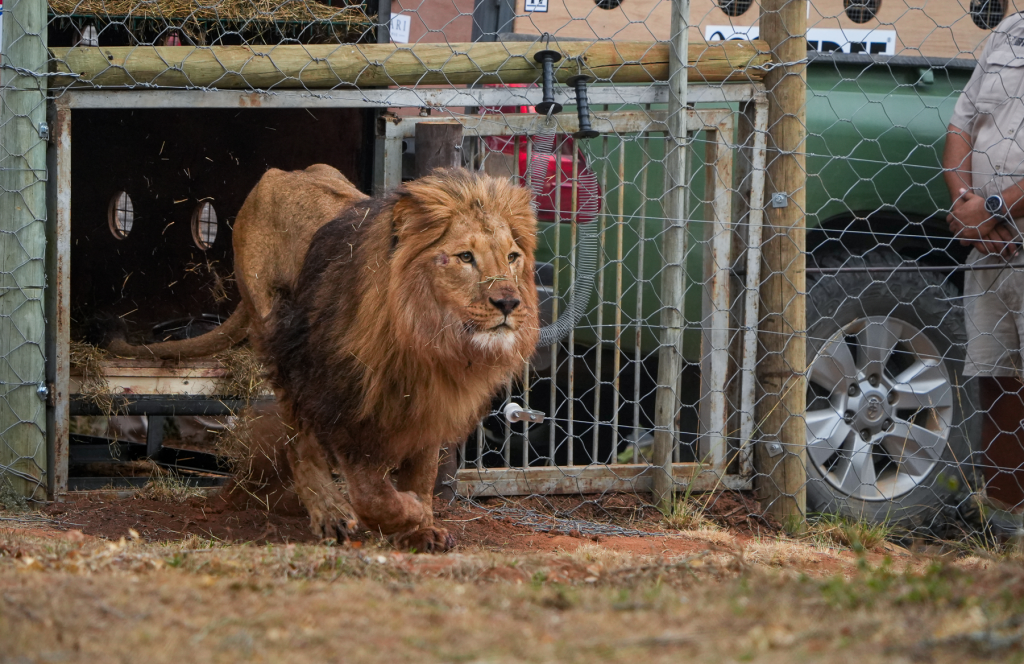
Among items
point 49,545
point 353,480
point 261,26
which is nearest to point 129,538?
point 49,545

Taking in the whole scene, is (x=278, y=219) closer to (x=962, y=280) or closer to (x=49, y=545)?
(x=49, y=545)

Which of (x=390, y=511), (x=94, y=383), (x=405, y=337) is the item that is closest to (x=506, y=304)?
(x=405, y=337)

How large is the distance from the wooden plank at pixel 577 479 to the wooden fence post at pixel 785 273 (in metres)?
0.29

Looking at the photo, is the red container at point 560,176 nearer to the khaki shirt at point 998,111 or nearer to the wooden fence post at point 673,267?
the wooden fence post at point 673,267

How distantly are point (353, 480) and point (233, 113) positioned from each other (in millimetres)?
3224

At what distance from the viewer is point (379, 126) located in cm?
491

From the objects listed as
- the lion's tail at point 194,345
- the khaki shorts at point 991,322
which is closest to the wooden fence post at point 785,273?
the khaki shorts at point 991,322

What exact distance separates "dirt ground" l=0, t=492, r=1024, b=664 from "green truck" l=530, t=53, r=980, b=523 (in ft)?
5.80

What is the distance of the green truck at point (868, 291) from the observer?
15.5 ft

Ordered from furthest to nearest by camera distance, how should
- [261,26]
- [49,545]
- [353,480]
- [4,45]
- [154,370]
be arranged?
[261,26] → [154,370] → [4,45] → [353,480] → [49,545]

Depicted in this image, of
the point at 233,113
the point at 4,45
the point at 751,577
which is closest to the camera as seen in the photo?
the point at 751,577

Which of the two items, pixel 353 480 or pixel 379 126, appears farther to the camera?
pixel 379 126

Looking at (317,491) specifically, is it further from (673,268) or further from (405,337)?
(673,268)

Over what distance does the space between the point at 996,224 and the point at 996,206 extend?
11cm
